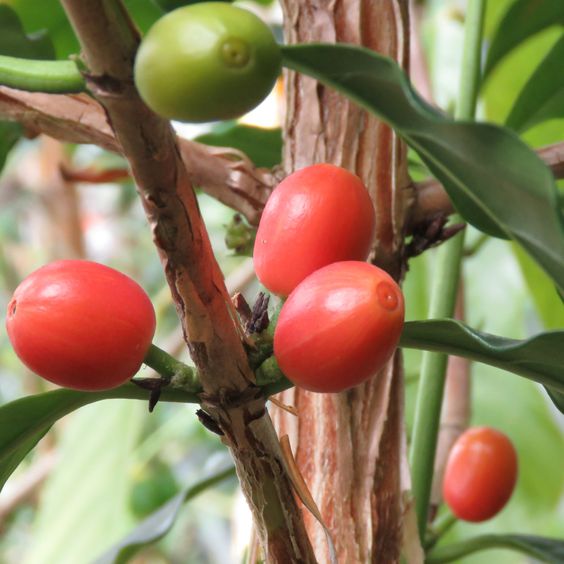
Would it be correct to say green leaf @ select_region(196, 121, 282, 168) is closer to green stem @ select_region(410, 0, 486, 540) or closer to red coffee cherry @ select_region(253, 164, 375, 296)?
green stem @ select_region(410, 0, 486, 540)

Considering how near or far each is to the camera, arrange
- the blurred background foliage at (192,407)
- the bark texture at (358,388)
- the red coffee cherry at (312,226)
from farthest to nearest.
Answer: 1. the blurred background foliage at (192,407)
2. the bark texture at (358,388)
3. the red coffee cherry at (312,226)

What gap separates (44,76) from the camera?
32 cm

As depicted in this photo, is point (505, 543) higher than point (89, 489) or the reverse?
the reverse

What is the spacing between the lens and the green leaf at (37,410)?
1.39ft

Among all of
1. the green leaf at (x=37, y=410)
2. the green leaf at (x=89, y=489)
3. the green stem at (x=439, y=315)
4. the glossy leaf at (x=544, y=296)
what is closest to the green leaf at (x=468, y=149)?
the green leaf at (x=37, y=410)

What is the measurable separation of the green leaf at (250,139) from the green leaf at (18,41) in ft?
0.56

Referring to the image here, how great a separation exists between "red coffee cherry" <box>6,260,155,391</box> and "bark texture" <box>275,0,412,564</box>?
0.22m

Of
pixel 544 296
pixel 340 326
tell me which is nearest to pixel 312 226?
pixel 340 326

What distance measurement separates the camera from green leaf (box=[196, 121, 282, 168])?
2.52 feet

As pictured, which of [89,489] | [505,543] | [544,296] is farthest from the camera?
[89,489]

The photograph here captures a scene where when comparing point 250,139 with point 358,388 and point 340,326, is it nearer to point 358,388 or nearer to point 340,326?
point 358,388

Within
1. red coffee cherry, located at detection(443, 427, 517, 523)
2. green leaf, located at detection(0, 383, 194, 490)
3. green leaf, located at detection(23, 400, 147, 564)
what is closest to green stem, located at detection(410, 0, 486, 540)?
red coffee cherry, located at detection(443, 427, 517, 523)

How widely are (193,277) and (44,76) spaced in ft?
0.33

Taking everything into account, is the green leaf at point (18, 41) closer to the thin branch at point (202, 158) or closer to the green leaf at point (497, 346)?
the thin branch at point (202, 158)
